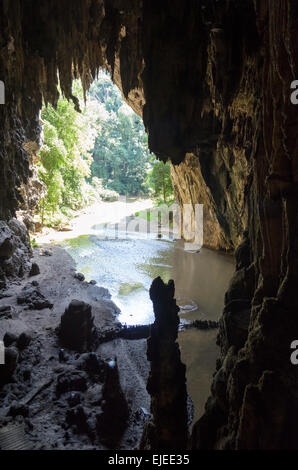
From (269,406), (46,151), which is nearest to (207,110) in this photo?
(269,406)

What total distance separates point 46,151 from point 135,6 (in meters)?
12.5

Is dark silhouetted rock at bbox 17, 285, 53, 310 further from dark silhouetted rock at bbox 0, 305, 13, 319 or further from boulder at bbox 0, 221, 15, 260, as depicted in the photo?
boulder at bbox 0, 221, 15, 260

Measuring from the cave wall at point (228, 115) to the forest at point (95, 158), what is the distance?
2.23m

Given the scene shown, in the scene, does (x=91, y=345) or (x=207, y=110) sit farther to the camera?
(x=207, y=110)

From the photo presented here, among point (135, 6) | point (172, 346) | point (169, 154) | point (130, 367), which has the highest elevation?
point (135, 6)

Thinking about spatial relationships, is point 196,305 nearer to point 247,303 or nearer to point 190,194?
point 247,303

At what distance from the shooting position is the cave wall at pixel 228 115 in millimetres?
2877

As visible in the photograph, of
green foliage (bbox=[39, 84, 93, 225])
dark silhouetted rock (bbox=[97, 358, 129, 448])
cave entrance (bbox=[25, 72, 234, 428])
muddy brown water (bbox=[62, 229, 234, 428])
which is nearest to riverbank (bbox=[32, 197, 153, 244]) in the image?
cave entrance (bbox=[25, 72, 234, 428])

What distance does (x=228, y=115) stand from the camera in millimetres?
8203

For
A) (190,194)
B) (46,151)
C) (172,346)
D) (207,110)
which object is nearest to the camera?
(172,346)

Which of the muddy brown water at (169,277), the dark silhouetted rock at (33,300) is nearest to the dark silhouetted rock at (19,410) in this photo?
the muddy brown water at (169,277)

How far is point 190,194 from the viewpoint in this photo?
15977mm

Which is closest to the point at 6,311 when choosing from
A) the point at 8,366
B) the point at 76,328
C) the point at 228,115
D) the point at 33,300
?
the point at 33,300

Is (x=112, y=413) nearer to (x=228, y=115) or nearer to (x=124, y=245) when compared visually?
(x=228, y=115)
